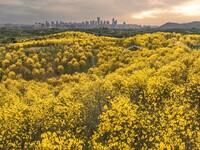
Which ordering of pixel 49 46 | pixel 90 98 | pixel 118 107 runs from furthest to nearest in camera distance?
pixel 49 46
pixel 90 98
pixel 118 107

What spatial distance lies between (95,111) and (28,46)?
139816 mm

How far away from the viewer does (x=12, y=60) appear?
12975cm

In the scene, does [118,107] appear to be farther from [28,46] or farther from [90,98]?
[28,46]

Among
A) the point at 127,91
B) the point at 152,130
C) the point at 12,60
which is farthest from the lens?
the point at 12,60

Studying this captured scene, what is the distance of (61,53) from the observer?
143 meters

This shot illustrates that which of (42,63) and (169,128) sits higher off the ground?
(169,128)

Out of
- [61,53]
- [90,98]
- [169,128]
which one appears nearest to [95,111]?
[90,98]

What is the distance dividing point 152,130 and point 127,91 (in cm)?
1665

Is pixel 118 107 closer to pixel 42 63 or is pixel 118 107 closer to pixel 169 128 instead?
pixel 169 128

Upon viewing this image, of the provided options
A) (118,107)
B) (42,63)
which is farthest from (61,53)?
(118,107)

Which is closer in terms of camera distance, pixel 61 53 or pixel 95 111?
pixel 95 111

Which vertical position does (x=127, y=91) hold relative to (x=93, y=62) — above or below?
above

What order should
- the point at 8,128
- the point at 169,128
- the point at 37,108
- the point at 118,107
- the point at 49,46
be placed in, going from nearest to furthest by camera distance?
the point at 169,128, the point at 118,107, the point at 8,128, the point at 37,108, the point at 49,46

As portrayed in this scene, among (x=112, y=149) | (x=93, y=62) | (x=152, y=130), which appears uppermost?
(x=152, y=130)
